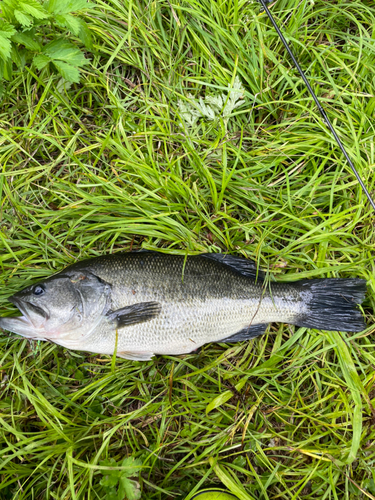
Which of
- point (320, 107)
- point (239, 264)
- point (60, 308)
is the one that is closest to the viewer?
point (60, 308)

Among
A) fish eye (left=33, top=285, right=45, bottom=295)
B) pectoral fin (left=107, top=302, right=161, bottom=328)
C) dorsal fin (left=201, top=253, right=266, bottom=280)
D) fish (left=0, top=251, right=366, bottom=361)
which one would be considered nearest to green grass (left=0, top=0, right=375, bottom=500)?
dorsal fin (left=201, top=253, right=266, bottom=280)

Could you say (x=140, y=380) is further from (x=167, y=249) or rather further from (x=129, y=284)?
(x=167, y=249)

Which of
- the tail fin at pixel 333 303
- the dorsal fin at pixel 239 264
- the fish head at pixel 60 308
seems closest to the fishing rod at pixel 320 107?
the tail fin at pixel 333 303

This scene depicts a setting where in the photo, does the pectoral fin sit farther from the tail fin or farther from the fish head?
the tail fin

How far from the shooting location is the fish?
240 cm

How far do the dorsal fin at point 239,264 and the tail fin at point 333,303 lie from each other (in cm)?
41

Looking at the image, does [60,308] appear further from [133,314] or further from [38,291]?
[133,314]

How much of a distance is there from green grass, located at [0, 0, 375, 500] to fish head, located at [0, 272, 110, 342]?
0.39 metres

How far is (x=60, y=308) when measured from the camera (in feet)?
7.82

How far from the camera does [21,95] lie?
9.37ft

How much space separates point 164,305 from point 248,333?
0.76 meters

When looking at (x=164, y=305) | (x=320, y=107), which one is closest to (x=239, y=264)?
(x=164, y=305)

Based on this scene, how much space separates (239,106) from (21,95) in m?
1.95

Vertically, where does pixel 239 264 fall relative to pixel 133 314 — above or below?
below
